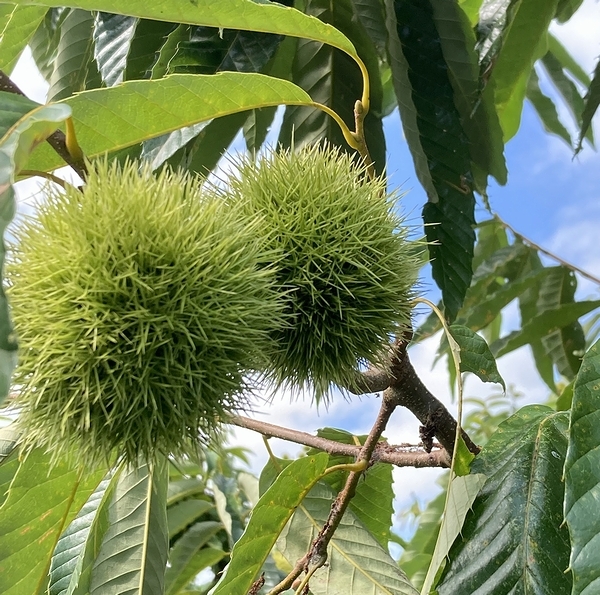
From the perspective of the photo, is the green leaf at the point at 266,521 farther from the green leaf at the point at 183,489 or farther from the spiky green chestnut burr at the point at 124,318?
the green leaf at the point at 183,489

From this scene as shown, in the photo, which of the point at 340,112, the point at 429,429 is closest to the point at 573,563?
the point at 429,429

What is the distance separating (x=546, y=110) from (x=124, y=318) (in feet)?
5.74

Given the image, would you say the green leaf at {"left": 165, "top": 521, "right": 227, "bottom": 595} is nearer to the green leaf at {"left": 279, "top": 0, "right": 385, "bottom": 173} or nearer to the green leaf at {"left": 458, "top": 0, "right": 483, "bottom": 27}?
the green leaf at {"left": 279, "top": 0, "right": 385, "bottom": 173}

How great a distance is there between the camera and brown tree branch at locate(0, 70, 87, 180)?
688 millimetres

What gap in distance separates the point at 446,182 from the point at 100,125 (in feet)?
2.22

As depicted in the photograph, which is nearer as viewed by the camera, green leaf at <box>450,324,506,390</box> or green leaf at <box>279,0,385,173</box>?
green leaf at <box>450,324,506,390</box>

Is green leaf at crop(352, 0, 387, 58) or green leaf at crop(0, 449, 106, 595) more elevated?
green leaf at crop(352, 0, 387, 58)

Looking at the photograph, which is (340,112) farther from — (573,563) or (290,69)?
(573,563)

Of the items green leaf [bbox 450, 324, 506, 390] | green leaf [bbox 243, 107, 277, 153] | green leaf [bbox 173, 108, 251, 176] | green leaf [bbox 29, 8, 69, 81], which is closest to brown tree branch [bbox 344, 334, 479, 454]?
green leaf [bbox 450, 324, 506, 390]

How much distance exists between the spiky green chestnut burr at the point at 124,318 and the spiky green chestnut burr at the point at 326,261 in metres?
0.12

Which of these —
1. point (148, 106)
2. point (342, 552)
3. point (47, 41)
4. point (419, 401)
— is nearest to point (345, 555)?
point (342, 552)

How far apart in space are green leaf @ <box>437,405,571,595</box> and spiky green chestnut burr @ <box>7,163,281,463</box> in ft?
1.31

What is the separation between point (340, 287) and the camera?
0.81 m

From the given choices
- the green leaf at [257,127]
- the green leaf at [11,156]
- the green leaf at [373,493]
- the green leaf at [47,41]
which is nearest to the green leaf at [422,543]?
the green leaf at [373,493]
